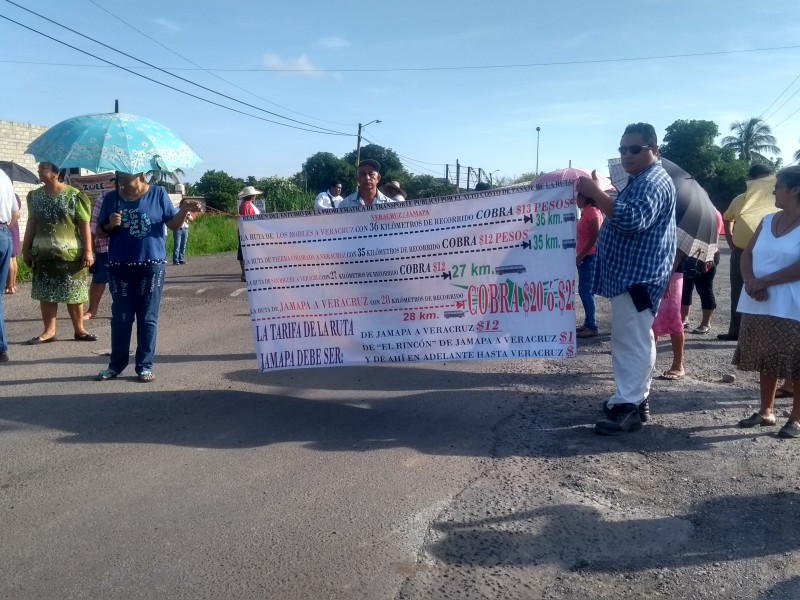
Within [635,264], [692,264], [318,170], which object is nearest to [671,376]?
[692,264]

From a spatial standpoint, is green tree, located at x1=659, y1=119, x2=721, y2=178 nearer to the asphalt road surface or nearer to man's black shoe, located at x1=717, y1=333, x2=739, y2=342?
man's black shoe, located at x1=717, y1=333, x2=739, y2=342

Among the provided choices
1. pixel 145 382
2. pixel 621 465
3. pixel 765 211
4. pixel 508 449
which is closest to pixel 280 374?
pixel 145 382

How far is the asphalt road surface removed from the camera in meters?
3.27

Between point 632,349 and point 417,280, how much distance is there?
5.37ft

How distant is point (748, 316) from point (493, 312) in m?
1.80

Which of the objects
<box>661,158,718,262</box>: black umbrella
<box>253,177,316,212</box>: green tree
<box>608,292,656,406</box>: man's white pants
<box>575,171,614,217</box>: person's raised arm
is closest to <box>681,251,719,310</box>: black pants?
<box>661,158,718,262</box>: black umbrella

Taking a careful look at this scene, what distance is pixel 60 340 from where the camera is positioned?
325 inches

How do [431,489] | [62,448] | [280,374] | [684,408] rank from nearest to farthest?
[431,489] < [62,448] < [684,408] < [280,374]

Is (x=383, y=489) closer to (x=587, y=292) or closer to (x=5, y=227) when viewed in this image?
(x=587, y=292)

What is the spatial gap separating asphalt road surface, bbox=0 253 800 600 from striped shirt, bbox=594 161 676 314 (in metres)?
1.08

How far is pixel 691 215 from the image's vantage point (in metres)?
6.42

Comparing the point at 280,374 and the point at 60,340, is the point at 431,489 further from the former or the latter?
the point at 60,340

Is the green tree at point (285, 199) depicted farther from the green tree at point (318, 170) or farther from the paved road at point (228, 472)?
the paved road at point (228, 472)

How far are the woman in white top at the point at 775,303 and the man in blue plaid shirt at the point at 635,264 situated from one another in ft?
2.10
